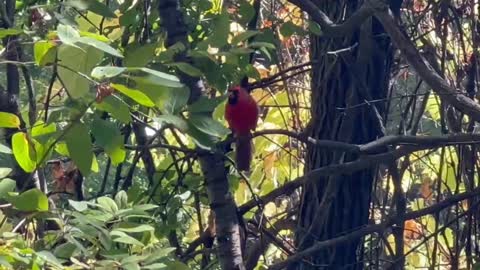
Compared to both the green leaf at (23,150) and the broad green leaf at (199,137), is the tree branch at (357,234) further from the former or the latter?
the green leaf at (23,150)

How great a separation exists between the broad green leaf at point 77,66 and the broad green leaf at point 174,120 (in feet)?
0.59

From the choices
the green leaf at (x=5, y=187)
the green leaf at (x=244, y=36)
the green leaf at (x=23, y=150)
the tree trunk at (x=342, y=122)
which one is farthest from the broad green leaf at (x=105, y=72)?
the tree trunk at (x=342, y=122)

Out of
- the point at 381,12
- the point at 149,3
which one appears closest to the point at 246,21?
the point at 149,3

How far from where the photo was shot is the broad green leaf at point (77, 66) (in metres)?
1.44

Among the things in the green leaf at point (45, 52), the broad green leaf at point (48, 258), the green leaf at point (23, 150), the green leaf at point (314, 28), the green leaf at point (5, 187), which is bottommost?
the broad green leaf at point (48, 258)

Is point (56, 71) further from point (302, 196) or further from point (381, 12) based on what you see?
point (302, 196)

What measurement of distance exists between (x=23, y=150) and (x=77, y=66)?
0.90 ft

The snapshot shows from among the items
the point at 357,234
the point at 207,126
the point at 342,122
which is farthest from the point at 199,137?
the point at 342,122

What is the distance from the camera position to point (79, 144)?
156 cm

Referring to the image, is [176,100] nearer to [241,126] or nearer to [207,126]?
[207,126]

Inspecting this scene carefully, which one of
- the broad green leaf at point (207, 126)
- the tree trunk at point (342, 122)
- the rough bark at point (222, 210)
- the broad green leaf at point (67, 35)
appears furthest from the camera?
the tree trunk at point (342, 122)

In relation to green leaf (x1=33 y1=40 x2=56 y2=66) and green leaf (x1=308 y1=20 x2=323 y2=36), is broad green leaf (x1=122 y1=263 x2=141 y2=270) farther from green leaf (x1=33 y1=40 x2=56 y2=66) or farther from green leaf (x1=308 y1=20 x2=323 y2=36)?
green leaf (x1=308 y1=20 x2=323 y2=36)

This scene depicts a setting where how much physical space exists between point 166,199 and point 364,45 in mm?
772

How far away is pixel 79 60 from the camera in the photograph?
1.45 meters
